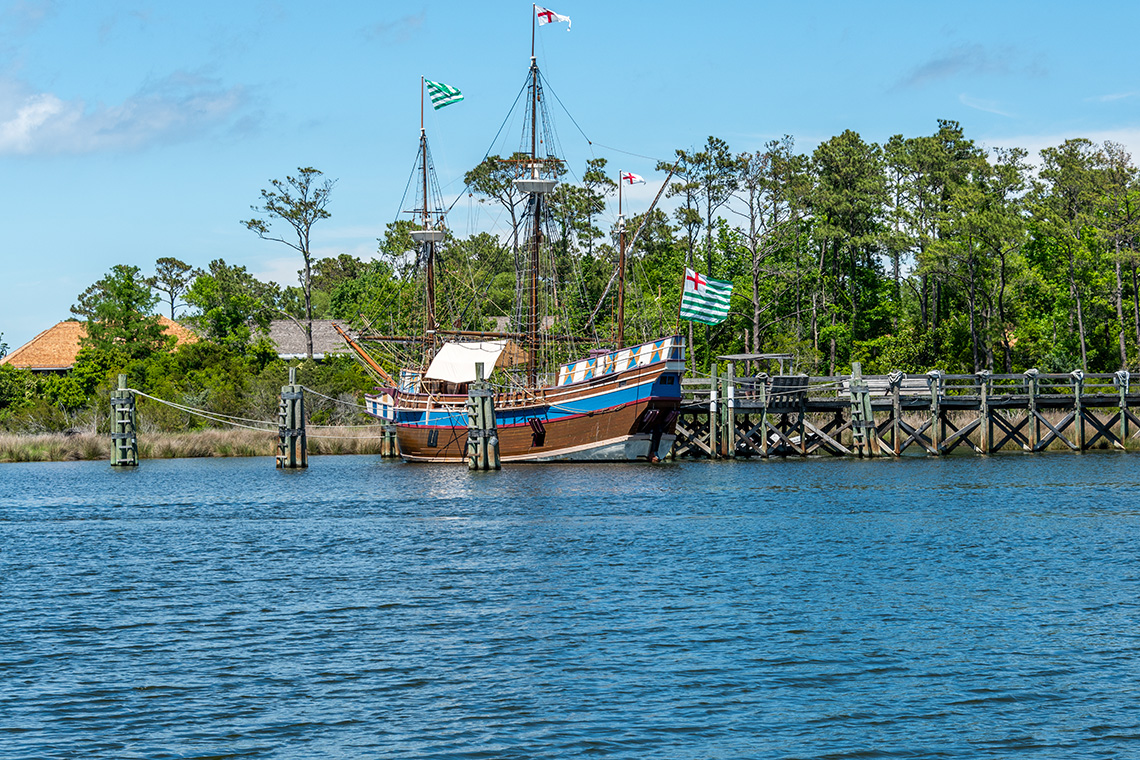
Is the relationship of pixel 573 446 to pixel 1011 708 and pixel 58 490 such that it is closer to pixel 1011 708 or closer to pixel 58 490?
pixel 58 490

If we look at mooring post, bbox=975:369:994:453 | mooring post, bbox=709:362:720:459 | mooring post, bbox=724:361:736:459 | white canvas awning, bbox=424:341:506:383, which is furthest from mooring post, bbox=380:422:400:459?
mooring post, bbox=975:369:994:453

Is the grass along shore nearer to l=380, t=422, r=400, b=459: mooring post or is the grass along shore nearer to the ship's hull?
l=380, t=422, r=400, b=459: mooring post

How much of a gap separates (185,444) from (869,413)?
37230 mm

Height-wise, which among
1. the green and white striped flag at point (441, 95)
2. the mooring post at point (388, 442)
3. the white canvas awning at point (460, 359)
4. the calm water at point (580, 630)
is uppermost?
the green and white striped flag at point (441, 95)

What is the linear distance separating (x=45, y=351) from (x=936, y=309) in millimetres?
68115

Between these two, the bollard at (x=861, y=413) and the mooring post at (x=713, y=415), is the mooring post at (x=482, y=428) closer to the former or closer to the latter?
the mooring post at (x=713, y=415)

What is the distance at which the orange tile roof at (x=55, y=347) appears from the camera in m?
95.1

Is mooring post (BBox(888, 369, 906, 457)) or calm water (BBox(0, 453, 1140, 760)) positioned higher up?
mooring post (BBox(888, 369, 906, 457))

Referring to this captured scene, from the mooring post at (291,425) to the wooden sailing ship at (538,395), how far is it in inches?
266

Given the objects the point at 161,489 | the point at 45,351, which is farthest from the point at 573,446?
the point at 45,351

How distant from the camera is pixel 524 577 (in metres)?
24.2

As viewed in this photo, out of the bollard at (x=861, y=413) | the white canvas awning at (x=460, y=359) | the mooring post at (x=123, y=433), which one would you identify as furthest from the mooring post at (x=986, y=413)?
the mooring post at (x=123, y=433)

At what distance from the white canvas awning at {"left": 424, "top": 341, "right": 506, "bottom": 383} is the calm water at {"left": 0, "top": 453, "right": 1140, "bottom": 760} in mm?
25438

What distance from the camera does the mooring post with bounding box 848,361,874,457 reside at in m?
55.5
